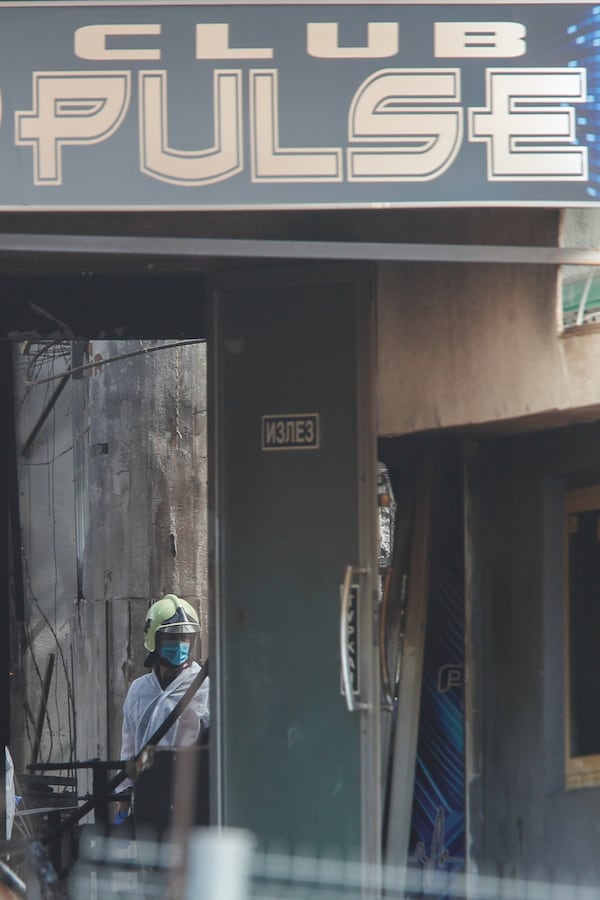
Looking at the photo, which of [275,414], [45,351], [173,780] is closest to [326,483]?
[275,414]

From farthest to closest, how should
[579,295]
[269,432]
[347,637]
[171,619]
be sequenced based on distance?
[171,619], [269,432], [347,637], [579,295]

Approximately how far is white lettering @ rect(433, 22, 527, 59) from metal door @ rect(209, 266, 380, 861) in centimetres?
131

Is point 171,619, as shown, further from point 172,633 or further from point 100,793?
point 100,793

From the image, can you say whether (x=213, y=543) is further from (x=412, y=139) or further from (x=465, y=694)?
(x=412, y=139)

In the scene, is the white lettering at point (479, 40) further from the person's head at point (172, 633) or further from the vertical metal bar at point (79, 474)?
the vertical metal bar at point (79, 474)

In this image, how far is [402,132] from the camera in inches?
190

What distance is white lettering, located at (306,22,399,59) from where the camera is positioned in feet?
15.9

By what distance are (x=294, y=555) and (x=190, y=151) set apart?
1.88 m

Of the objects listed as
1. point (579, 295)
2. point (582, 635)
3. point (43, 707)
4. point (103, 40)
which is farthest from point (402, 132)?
point (43, 707)

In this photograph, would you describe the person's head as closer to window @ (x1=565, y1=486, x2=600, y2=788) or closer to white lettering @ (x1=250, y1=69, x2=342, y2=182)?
window @ (x1=565, y1=486, x2=600, y2=788)

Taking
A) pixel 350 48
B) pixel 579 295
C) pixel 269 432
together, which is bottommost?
pixel 269 432

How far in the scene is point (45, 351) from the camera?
12398 mm

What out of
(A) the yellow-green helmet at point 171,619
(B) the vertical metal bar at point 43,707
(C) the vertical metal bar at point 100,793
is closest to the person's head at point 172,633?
(A) the yellow-green helmet at point 171,619

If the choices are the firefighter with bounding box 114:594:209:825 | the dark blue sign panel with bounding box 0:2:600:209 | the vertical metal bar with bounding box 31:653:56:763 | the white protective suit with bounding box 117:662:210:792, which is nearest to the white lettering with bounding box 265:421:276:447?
the dark blue sign panel with bounding box 0:2:600:209
